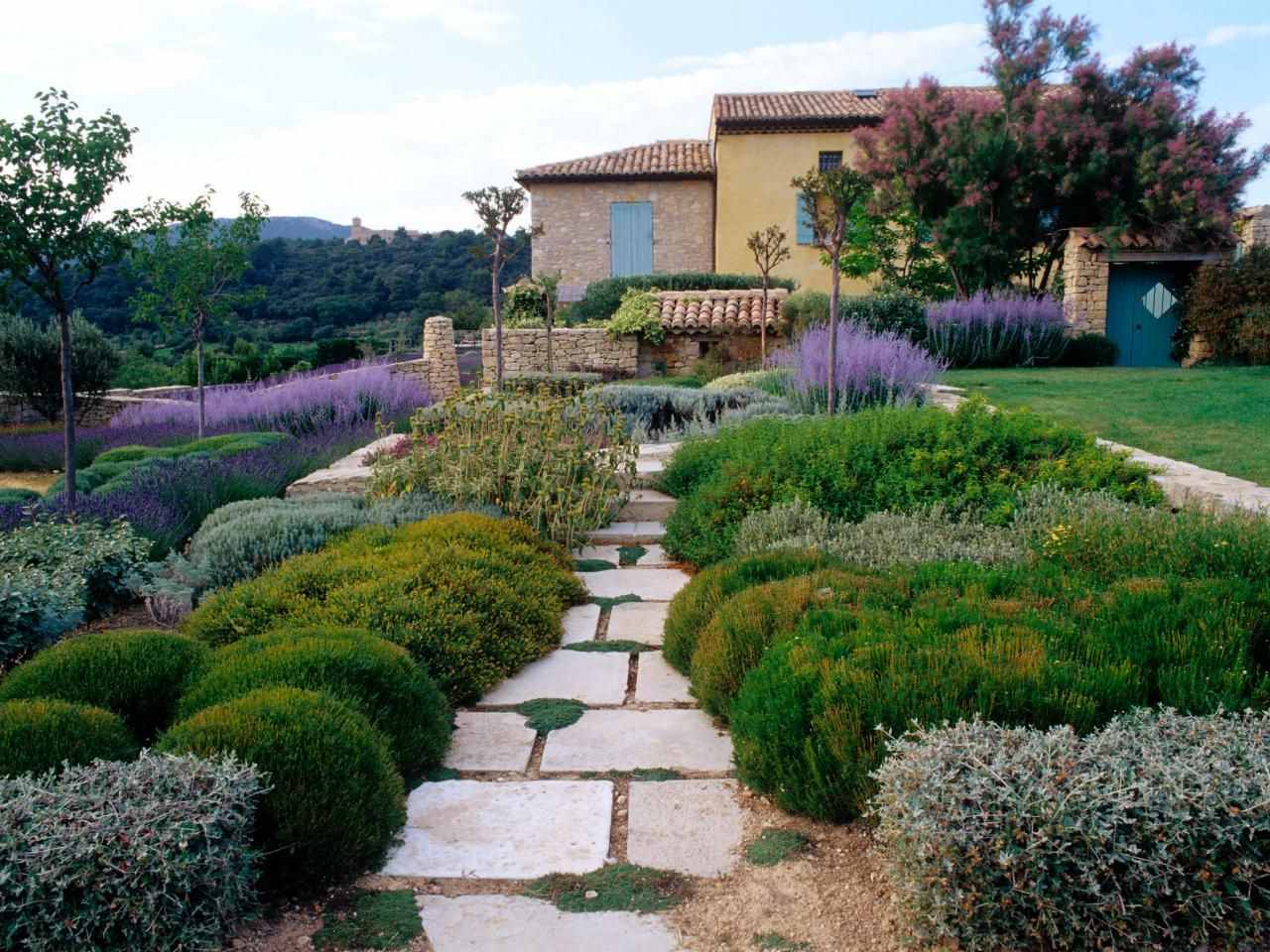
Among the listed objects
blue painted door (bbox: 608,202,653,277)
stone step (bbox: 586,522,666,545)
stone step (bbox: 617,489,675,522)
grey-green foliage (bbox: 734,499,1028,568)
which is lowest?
stone step (bbox: 586,522,666,545)

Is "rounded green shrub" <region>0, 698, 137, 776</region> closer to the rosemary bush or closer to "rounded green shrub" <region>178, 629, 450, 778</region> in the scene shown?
"rounded green shrub" <region>178, 629, 450, 778</region>

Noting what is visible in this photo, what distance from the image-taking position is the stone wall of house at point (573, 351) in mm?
16047

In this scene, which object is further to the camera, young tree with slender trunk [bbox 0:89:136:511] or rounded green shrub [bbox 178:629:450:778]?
young tree with slender trunk [bbox 0:89:136:511]

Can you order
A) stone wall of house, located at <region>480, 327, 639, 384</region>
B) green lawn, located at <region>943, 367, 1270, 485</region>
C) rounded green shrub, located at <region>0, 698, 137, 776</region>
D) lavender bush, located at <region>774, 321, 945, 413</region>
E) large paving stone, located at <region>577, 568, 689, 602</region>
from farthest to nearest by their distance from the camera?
stone wall of house, located at <region>480, 327, 639, 384</region> < lavender bush, located at <region>774, 321, 945, 413</region> < green lawn, located at <region>943, 367, 1270, 485</region> < large paving stone, located at <region>577, 568, 689, 602</region> < rounded green shrub, located at <region>0, 698, 137, 776</region>

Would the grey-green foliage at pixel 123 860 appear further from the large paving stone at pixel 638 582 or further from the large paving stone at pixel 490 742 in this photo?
the large paving stone at pixel 638 582

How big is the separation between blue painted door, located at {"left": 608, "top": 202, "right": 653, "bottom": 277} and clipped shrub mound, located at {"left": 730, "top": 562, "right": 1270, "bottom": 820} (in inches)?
801

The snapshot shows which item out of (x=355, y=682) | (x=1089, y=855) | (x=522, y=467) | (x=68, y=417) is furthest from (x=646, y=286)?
(x=1089, y=855)

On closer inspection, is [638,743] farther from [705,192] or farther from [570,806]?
[705,192]

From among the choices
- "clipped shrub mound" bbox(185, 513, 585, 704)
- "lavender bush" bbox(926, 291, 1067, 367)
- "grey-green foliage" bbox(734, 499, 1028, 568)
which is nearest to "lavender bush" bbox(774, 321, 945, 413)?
"grey-green foliage" bbox(734, 499, 1028, 568)

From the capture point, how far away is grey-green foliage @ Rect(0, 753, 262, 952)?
1.88 meters

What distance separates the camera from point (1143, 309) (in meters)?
15.9

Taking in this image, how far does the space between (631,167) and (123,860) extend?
22.1 metres

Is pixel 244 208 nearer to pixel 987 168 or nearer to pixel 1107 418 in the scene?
pixel 1107 418

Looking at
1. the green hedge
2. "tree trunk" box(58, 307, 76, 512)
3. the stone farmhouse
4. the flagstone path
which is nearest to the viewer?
the flagstone path
